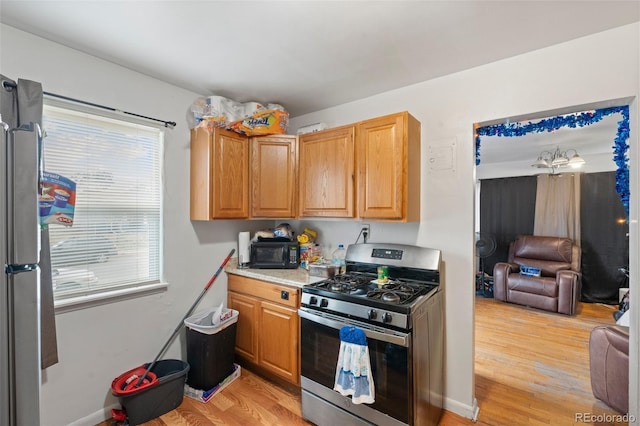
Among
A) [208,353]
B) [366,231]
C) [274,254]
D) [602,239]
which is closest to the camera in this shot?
[208,353]

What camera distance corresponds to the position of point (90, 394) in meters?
1.92

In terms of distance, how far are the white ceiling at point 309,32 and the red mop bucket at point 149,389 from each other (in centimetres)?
222

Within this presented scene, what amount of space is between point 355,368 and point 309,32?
1.96m

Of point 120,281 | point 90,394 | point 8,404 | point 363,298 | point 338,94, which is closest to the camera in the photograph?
Answer: point 8,404

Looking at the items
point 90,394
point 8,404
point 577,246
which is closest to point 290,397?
point 90,394

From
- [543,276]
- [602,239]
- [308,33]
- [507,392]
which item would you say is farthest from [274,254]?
[602,239]

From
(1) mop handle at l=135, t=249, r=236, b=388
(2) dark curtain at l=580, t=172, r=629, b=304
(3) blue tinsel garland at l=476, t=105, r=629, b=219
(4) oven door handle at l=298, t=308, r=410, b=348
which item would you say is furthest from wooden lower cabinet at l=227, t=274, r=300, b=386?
(2) dark curtain at l=580, t=172, r=629, b=304

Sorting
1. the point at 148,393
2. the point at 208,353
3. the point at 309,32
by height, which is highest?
the point at 309,32

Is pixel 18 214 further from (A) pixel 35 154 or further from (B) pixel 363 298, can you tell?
(B) pixel 363 298

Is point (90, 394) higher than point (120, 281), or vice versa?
point (120, 281)

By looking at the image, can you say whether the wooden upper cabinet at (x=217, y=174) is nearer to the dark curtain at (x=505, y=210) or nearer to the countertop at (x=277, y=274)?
the countertop at (x=277, y=274)

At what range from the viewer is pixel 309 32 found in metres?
1.65

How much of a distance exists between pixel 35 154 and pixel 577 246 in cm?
638

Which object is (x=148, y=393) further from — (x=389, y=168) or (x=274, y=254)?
(x=389, y=168)
